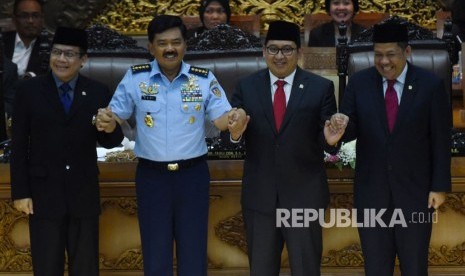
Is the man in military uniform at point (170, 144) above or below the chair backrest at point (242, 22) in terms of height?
below

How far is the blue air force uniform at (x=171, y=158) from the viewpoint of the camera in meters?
4.25

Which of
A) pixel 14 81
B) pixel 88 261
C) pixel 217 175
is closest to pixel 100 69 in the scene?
pixel 14 81

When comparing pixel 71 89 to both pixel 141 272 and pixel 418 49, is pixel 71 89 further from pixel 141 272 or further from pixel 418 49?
pixel 418 49

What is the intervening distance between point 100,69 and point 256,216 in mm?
2417

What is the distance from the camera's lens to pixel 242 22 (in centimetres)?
771

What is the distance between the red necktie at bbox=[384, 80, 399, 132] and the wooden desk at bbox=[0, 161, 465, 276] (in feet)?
2.39

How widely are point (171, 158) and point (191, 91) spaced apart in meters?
0.34

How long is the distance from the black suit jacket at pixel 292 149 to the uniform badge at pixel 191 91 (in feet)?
0.87

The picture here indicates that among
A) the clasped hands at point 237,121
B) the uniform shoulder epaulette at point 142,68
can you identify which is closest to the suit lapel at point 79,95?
the uniform shoulder epaulette at point 142,68

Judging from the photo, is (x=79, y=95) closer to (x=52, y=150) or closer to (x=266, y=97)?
(x=52, y=150)

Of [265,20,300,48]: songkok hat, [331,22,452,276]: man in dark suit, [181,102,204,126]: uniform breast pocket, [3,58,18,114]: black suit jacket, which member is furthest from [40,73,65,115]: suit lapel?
[3,58,18,114]: black suit jacket

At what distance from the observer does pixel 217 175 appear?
4.97 metres

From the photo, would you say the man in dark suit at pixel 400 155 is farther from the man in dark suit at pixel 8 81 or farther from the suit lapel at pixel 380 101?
the man in dark suit at pixel 8 81

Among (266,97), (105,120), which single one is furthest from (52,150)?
(266,97)
